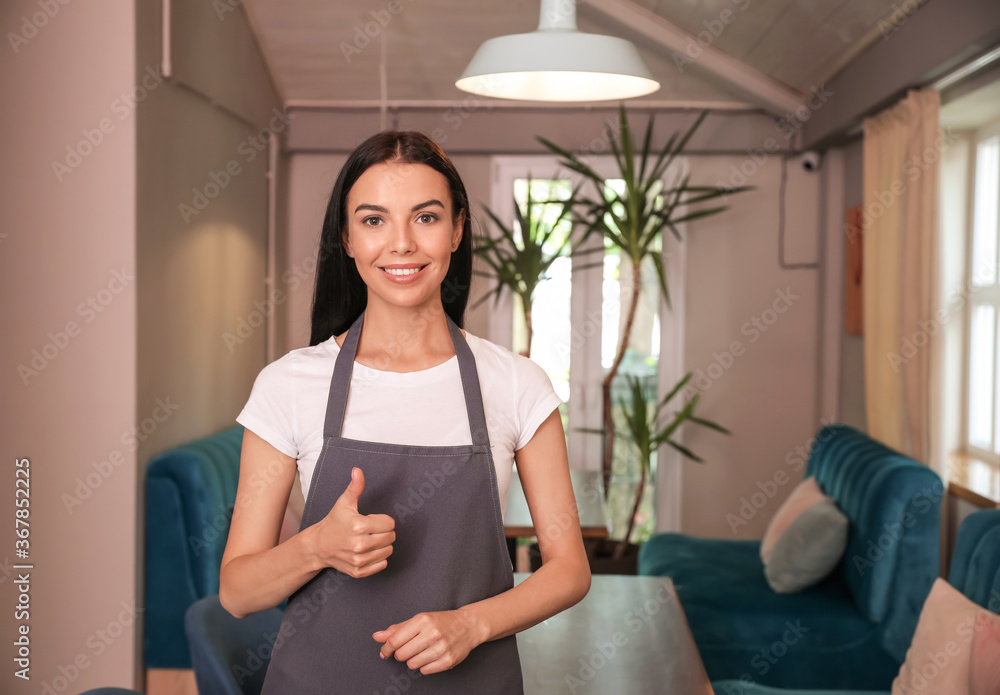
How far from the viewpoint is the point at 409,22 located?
438cm

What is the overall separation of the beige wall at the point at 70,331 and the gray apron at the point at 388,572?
186 centimetres

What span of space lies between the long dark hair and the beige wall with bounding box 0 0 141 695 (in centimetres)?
171

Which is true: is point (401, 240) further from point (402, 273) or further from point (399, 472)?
point (399, 472)

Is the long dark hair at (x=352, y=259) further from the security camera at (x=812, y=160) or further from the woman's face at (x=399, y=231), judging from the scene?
the security camera at (x=812, y=160)

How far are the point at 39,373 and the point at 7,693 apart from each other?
40.6 inches

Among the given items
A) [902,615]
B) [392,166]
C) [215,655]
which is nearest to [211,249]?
[215,655]

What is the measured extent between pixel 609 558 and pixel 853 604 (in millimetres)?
1265
